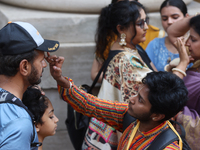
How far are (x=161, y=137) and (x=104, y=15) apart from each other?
5.20ft

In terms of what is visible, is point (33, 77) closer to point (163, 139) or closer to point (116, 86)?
point (163, 139)

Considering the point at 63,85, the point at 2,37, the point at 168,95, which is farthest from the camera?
the point at 63,85

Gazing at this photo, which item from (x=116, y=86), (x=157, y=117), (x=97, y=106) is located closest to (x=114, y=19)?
(x=116, y=86)

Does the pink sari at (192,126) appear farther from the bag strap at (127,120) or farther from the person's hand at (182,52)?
the person's hand at (182,52)

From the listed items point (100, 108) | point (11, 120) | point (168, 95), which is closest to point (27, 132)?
point (11, 120)

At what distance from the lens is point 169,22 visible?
115 inches

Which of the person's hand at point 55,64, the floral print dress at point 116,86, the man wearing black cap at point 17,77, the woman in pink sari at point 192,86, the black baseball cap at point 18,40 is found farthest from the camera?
the floral print dress at point 116,86

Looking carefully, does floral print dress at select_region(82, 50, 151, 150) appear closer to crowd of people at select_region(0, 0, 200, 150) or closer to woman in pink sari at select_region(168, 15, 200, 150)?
crowd of people at select_region(0, 0, 200, 150)

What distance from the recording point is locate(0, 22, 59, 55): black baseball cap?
131cm

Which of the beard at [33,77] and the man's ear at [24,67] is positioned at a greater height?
the man's ear at [24,67]

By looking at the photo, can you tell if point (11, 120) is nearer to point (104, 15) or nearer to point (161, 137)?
point (161, 137)

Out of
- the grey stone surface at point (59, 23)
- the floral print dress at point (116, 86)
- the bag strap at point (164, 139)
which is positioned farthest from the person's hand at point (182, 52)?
the grey stone surface at point (59, 23)

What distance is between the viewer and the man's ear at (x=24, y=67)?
1.33m

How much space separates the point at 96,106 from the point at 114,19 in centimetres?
107
